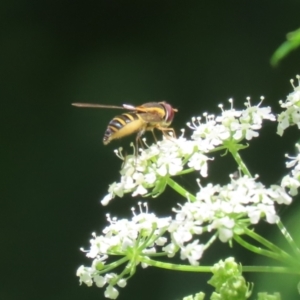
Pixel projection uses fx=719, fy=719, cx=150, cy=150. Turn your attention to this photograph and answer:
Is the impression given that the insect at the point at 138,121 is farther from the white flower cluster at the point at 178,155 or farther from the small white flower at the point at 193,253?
the small white flower at the point at 193,253

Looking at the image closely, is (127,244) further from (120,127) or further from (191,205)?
(120,127)

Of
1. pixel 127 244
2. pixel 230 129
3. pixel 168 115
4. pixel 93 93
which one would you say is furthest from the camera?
pixel 93 93

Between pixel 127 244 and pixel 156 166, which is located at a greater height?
Result: pixel 156 166

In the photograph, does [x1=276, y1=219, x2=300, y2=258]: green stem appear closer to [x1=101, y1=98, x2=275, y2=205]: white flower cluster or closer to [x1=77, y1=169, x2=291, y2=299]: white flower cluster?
[x1=77, y1=169, x2=291, y2=299]: white flower cluster

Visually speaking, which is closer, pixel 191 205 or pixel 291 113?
pixel 191 205

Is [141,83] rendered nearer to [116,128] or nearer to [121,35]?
[121,35]

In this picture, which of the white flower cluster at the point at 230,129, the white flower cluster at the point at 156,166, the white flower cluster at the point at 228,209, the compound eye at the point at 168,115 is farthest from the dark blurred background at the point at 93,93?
the white flower cluster at the point at 228,209

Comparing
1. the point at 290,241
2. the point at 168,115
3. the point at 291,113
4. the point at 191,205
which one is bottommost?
the point at 290,241

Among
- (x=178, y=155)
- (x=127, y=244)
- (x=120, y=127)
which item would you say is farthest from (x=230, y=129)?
(x=127, y=244)
